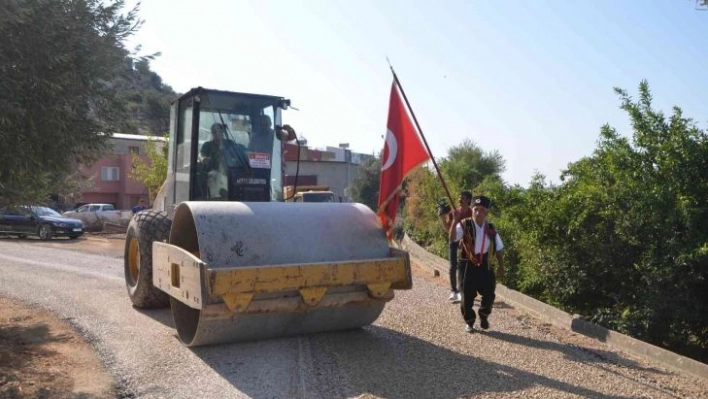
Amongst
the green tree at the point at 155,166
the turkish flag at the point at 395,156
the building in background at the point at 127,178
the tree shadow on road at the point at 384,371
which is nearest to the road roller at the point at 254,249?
the turkish flag at the point at 395,156

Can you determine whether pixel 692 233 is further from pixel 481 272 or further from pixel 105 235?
pixel 105 235

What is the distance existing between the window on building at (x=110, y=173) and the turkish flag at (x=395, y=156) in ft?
153

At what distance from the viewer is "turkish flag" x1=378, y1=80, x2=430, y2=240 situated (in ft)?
24.2

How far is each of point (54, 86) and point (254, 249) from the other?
2.61m

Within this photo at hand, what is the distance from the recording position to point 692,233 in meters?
8.14

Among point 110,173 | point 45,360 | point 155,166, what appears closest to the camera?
point 45,360

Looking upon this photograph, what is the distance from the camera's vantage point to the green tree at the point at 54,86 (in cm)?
655

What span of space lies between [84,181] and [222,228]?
3740 mm

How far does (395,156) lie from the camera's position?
25.1ft

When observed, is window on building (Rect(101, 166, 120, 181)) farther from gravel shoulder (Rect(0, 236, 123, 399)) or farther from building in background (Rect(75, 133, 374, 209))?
gravel shoulder (Rect(0, 236, 123, 399))

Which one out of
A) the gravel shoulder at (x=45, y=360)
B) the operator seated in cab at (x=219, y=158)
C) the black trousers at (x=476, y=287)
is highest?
the operator seated in cab at (x=219, y=158)

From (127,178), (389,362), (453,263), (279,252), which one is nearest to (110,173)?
(127,178)

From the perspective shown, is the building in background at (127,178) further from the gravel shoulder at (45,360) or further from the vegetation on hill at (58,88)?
the vegetation on hill at (58,88)

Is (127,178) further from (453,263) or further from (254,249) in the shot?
(254,249)
